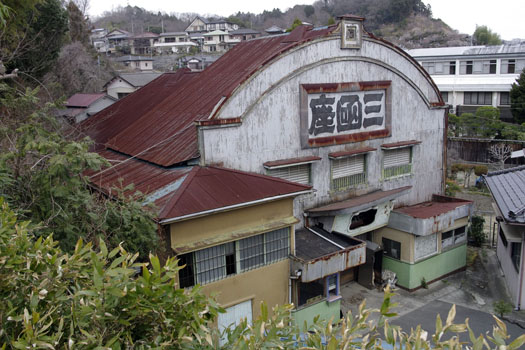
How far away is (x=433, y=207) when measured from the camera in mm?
21281

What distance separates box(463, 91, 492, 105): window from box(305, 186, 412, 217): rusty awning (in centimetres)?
4235

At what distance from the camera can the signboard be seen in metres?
17.8

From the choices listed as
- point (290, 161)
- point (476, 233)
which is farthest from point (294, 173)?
point (476, 233)

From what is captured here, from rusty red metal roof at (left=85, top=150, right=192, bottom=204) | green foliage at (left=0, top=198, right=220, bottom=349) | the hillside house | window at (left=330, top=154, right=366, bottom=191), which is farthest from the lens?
the hillside house

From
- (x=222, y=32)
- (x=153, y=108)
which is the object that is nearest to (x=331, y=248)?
(x=153, y=108)

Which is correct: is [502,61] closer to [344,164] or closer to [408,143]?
[408,143]

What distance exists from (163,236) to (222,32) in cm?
9737

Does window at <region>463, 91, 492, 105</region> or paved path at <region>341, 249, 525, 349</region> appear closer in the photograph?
paved path at <region>341, 249, 525, 349</region>

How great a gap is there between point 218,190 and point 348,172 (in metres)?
7.50

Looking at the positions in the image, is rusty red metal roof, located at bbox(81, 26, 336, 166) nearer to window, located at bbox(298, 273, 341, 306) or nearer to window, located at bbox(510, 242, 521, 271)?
window, located at bbox(298, 273, 341, 306)

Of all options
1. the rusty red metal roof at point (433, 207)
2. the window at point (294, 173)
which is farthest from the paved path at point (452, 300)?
the window at point (294, 173)

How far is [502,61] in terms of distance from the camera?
2127 inches

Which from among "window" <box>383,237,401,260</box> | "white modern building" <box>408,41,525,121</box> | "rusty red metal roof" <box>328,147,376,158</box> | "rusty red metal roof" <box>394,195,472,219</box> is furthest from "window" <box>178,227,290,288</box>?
"white modern building" <box>408,41,525,121</box>

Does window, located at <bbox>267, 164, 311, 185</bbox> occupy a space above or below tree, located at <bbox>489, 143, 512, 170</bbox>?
above
